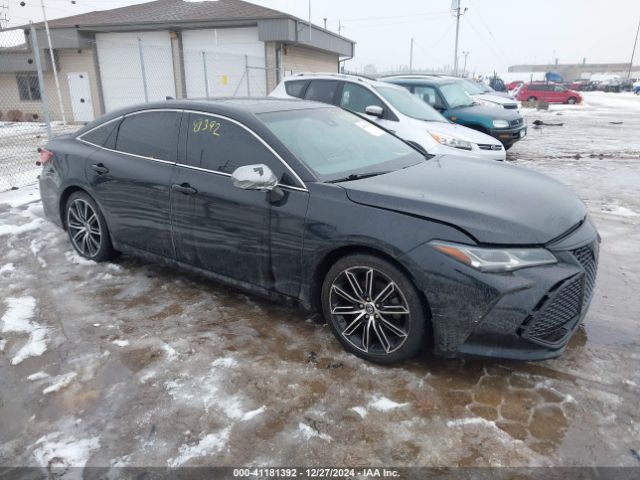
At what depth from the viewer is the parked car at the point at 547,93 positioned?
33500 mm

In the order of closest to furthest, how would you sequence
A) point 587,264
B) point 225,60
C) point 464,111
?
point 587,264 → point 464,111 → point 225,60

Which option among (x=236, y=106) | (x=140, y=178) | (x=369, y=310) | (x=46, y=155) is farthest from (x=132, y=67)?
(x=369, y=310)

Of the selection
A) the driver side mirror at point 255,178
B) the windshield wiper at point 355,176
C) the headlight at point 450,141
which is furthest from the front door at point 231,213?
the headlight at point 450,141

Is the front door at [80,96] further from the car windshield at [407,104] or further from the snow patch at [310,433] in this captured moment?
the snow patch at [310,433]

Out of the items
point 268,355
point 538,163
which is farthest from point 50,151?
point 538,163

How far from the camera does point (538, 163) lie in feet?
32.9

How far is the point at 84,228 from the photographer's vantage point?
15.1ft

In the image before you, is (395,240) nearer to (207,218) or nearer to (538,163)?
(207,218)

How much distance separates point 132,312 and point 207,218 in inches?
39.4

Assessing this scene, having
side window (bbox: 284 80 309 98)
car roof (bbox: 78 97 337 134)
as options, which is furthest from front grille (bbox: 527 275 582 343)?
side window (bbox: 284 80 309 98)

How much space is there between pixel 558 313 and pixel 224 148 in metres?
2.45

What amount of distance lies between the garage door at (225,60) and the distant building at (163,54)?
0.12 ft

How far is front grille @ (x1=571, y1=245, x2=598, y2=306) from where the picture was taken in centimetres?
267

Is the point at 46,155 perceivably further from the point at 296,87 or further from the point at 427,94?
the point at 427,94
